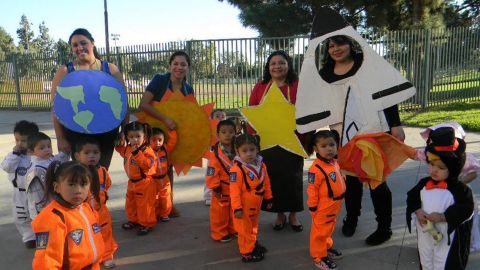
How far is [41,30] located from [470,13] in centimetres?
8844

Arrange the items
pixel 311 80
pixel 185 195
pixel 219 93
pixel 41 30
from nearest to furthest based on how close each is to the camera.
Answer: pixel 311 80, pixel 185 195, pixel 219 93, pixel 41 30

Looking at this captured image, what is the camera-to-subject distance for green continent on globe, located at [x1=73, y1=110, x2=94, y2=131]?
11.4 feet

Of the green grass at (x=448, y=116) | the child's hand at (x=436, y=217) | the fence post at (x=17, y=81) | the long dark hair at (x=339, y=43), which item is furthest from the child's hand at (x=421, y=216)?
the fence post at (x=17, y=81)

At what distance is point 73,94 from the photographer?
347 centimetres

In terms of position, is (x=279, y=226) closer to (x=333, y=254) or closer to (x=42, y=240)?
(x=333, y=254)

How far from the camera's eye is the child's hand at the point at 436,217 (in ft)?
8.45

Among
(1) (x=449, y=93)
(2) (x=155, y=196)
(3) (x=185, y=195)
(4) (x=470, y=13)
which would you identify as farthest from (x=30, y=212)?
(4) (x=470, y=13)

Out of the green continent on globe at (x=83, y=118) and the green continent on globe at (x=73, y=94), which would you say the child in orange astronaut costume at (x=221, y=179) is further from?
the green continent on globe at (x=73, y=94)

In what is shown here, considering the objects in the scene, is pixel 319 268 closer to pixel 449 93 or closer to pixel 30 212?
pixel 30 212

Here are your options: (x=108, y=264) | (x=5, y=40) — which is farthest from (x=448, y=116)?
(x=5, y=40)

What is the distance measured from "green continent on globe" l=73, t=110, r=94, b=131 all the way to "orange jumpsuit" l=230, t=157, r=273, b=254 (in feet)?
4.10

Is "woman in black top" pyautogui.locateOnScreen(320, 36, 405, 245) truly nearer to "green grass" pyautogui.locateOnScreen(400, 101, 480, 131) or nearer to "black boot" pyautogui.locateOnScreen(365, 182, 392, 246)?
"black boot" pyautogui.locateOnScreen(365, 182, 392, 246)

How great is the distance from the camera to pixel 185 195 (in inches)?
207

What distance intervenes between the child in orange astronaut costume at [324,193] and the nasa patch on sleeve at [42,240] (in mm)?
1785
